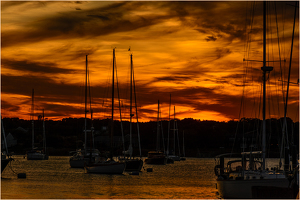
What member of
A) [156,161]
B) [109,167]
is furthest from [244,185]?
[156,161]

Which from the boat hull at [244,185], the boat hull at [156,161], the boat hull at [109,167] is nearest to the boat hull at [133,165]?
the boat hull at [109,167]

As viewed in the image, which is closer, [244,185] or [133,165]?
[244,185]

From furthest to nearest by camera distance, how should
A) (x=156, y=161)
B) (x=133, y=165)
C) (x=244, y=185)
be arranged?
(x=156, y=161) < (x=133, y=165) < (x=244, y=185)

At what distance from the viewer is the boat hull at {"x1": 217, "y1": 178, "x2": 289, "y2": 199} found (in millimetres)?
33656

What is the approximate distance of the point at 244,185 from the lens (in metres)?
34.6

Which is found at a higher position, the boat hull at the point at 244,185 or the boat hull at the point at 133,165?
the boat hull at the point at 244,185

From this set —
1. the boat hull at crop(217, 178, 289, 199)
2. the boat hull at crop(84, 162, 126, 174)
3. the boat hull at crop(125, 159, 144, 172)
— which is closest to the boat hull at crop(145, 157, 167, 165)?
the boat hull at crop(125, 159, 144, 172)

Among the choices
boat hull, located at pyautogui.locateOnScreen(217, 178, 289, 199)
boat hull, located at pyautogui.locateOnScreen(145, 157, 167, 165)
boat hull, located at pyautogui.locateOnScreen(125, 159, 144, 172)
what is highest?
boat hull, located at pyautogui.locateOnScreen(217, 178, 289, 199)

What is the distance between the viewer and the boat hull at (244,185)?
3366 centimetres

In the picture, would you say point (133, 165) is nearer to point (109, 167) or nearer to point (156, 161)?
point (109, 167)

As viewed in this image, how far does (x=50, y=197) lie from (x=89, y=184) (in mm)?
13770

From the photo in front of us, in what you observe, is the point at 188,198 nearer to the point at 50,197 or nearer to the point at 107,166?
the point at 50,197

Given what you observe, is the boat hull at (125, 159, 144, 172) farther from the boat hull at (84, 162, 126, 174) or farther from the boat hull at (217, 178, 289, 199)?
the boat hull at (217, 178, 289, 199)

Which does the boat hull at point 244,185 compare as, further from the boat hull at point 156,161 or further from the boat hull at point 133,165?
the boat hull at point 156,161
